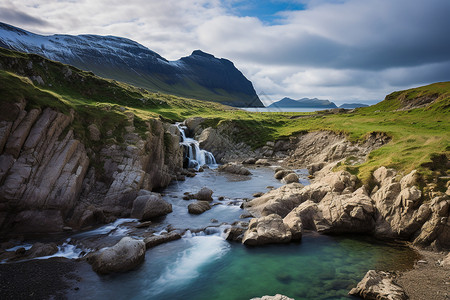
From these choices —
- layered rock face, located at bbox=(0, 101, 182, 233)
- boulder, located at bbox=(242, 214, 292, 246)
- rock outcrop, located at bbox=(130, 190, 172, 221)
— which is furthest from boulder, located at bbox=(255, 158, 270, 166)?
boulder, located at bbox=(242, 214, 292, 246)

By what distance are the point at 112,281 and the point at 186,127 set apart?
6843 centimetres

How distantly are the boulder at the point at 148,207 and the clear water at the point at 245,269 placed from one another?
151 inches

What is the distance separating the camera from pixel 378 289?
16.6 metres

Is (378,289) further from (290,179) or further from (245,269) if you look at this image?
(290,179)

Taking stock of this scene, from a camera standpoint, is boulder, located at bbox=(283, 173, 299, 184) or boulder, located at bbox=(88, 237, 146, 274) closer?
boulder, located at bbox=(88, 237, 146, 274)

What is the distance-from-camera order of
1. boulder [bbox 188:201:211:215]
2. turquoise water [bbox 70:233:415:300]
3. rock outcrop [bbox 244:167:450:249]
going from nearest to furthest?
turquoise water [bbox 70:233:415:300]
rock outcrop [bbox 244:167:450:249]
boulder [bbox 188:201:211:215]

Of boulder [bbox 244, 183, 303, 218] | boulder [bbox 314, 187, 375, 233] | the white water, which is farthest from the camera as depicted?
boulder [bbox 244, 183, 303, 218]

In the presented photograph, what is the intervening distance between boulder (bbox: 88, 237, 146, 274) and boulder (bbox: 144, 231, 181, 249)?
6.95 feet

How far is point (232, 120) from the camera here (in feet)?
290

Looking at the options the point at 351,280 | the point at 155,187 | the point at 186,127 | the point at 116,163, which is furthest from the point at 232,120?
the point at 351,280

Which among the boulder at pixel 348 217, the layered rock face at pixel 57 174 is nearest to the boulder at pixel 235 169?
the layered rock face at pixel 57 174

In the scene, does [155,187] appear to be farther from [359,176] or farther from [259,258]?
[359,176]

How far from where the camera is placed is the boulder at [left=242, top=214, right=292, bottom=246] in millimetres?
24312

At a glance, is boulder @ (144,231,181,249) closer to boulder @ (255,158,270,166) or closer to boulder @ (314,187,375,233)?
boulder @ (314,187,375,233)
